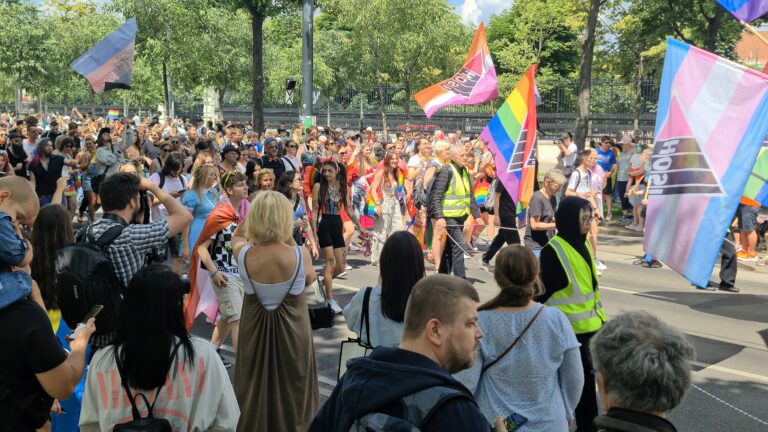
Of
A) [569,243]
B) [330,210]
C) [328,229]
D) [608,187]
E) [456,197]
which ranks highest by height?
[569,243]

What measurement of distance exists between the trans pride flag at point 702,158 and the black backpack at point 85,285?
4456 millimetres

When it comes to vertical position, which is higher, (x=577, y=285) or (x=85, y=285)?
(x=85, y=285)

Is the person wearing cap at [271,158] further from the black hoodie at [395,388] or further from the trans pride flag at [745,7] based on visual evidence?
the black hoodie at [395,388]

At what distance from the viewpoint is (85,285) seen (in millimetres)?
4336

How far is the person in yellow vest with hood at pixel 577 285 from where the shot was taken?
16.6ft

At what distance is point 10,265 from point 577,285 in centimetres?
319

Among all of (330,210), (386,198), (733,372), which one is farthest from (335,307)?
(733,372)

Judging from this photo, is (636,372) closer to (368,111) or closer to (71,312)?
(71,312)

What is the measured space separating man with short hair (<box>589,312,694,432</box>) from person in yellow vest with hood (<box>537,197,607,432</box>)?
88.4 inches

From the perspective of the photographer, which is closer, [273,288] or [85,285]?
[85,285]

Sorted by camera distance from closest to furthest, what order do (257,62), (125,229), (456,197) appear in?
(125,229) → (456,197) → (257,62)

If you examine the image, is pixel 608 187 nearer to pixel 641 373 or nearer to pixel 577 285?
pixel 577 285

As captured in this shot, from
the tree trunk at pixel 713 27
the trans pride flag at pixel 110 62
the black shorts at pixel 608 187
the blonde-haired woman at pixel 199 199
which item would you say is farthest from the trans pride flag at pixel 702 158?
the tree trunk at pixel 713 27

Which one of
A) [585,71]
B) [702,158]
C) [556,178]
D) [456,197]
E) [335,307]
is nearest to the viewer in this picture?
[702,158]
